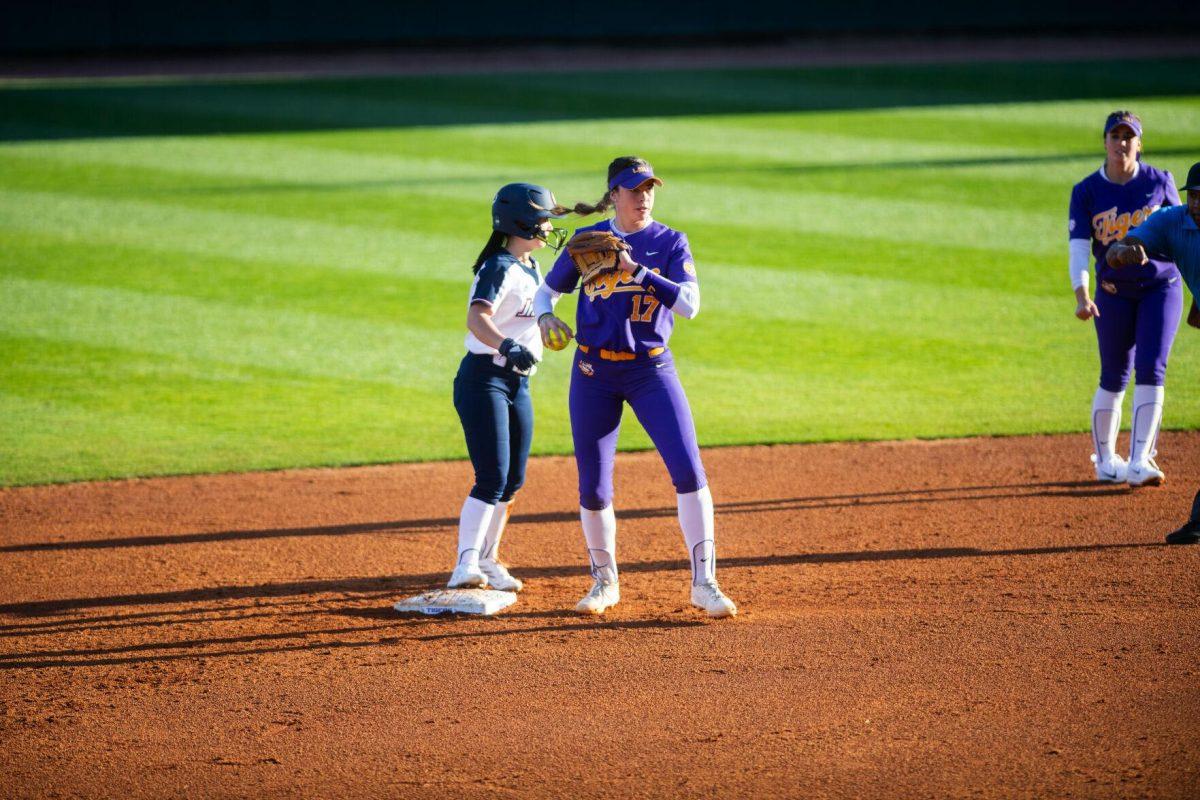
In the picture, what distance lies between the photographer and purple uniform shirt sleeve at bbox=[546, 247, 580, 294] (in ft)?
16.9

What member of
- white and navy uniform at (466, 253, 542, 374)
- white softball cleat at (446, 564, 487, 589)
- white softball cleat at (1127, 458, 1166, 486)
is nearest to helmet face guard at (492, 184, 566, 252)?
white and navy uniform at (466, 253, 542, 374)

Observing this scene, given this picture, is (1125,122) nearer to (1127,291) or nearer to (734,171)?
(1127,291)

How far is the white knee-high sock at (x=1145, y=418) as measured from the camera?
22.4 feet

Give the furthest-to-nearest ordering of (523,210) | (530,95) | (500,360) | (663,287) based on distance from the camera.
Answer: (530,95) < (500,360) < (523,210) < (663,287)

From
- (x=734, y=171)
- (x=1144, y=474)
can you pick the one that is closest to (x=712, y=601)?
(x=1144, y=474)

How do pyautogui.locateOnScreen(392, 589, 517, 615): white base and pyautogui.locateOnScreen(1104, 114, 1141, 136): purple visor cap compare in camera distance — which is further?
pyautogui.locateOnScreen(1104, 114, 1141, 136): purple visor cap

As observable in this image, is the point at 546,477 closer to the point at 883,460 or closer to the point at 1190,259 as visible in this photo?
the point at 883,460

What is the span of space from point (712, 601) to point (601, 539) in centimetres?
55

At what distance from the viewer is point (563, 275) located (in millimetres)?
5191

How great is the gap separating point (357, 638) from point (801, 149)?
12.3m

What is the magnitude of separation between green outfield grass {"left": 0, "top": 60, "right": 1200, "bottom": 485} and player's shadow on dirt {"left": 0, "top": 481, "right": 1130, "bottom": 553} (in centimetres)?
117

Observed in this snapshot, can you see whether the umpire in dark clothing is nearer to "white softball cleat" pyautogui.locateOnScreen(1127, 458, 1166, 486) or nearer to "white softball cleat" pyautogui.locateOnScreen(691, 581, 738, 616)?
"white softball cleat" pyautogui.locateOnScreen(1127, 458, 1166, 486)

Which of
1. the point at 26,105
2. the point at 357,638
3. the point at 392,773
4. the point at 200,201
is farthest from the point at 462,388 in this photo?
the point at 26,105

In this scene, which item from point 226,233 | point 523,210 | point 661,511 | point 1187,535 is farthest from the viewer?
point 226,233
